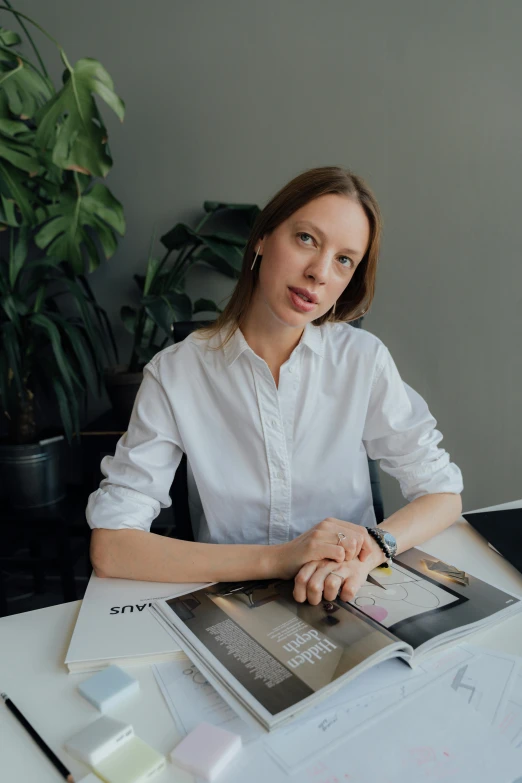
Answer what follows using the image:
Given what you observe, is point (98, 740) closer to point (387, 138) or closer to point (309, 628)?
point (309, 628)

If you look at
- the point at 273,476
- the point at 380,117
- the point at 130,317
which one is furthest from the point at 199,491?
the point at 380,117

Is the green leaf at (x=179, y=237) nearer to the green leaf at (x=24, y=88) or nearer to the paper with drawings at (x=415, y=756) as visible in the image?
the green leaf at (x=24, y=88)

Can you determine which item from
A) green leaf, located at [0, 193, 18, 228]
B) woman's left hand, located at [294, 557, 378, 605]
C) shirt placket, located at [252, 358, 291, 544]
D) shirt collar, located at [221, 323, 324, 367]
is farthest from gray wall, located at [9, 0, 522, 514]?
woman's left hand, located at [294, 557, 378, 605]

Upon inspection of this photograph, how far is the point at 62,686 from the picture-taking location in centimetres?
58

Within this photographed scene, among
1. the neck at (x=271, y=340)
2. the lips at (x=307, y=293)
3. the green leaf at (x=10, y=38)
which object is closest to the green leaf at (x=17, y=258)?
the green leaf at (x=10, y=38)

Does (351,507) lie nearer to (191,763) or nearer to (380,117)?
(191,763)

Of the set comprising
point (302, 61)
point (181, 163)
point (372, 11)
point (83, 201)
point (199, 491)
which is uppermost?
point (372, 11)

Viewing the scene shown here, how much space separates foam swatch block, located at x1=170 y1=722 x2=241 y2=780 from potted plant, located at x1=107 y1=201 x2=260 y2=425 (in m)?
1.29

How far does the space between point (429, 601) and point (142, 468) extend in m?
0.53

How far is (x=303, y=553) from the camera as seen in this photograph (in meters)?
0.77

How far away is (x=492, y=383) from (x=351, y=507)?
43.3 inches

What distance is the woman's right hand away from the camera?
76 cm

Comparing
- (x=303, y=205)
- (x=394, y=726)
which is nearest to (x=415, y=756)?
(x=394, y=726)

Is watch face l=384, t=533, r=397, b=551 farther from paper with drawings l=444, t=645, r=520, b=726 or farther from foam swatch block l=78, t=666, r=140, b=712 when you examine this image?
foam swatch block l=78, t=666, r=140, b=712
